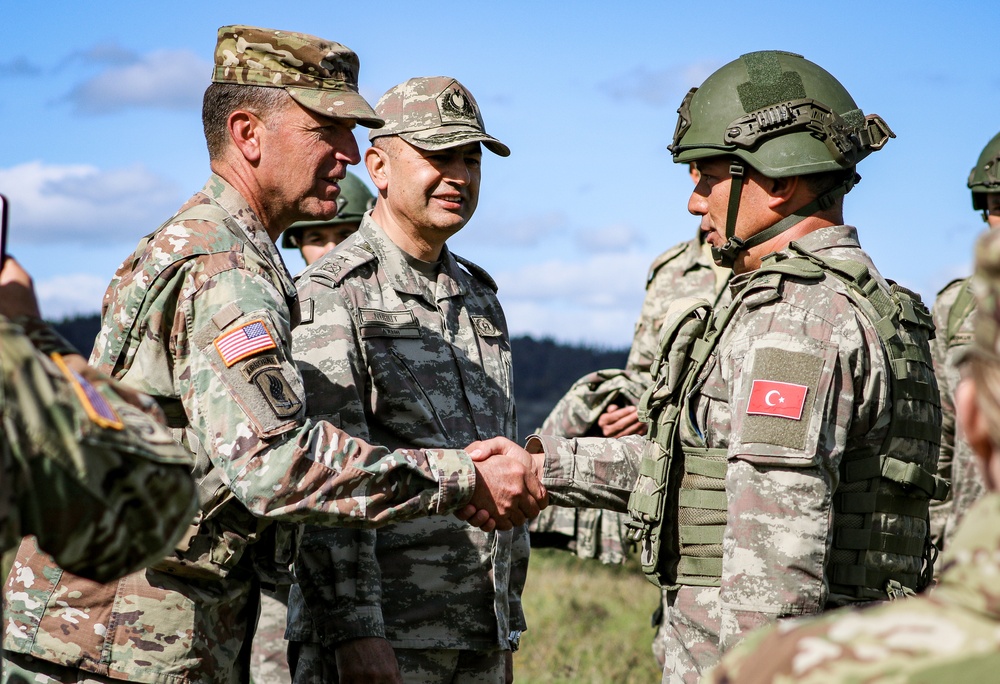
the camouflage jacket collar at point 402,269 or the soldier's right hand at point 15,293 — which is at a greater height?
the camouflage jacket collar at point 402,269

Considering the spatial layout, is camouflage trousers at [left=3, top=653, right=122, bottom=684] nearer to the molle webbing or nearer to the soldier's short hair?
the soldier's short hair

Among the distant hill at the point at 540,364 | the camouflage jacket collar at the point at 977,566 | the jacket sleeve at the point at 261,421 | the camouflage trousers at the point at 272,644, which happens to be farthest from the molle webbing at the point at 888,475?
the distant hill at the point at 540,364

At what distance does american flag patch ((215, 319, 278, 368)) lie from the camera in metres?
3.39

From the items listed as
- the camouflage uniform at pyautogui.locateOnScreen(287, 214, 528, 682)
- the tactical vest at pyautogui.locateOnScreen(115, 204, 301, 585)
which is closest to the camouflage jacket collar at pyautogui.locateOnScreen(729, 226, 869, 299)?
the camouflage uniform at pyautogui.locateOnScreen(287, 214, 528, 682)

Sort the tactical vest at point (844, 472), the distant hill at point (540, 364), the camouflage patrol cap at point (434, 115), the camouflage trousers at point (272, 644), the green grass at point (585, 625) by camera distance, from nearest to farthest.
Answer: the tactical vest at point (844, 472) < the camouflage patrol cap at point (434, 115) < the camouflage trousers at point (272, 644) < the green grass at point (585, 625) < the distant hill at point (540, 364)

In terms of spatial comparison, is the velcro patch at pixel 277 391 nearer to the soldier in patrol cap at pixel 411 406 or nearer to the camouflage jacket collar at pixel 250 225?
the camouflage jacket collar at pixel 250 225

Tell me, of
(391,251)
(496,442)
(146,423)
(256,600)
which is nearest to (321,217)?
(391,251)

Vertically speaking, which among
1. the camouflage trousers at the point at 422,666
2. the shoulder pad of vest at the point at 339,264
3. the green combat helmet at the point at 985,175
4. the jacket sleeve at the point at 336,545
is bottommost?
the camouflage trousers at the point at 422,666

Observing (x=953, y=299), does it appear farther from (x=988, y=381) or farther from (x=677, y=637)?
(x=988, y=381)

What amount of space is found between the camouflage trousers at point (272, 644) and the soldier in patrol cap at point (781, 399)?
2.49m

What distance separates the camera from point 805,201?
4.06 meters

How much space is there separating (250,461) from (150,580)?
1.67 feet

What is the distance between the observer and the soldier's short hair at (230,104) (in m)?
4.12

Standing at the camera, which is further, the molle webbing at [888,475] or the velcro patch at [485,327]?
the velcro patch at [485,327]
